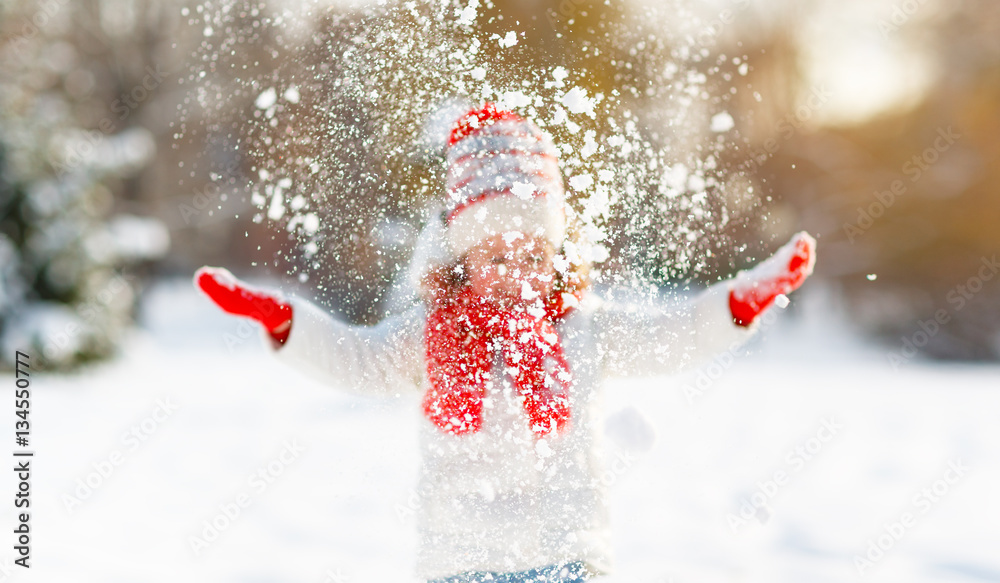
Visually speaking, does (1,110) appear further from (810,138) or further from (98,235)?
(810,138)

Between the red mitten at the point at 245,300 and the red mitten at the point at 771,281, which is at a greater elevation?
the red mitten at the point at 771,281

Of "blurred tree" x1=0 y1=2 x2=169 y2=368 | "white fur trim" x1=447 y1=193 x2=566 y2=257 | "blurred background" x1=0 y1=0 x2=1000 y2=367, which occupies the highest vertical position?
"blurred tree" x1=0 y1=2 x2=169 y2=368

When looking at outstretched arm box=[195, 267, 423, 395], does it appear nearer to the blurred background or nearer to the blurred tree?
the blurred background

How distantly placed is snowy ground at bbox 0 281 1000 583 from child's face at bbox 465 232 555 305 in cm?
32

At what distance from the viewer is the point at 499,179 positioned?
1.36 metres

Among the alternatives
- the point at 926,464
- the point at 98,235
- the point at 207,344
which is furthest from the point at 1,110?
the point at 926,464

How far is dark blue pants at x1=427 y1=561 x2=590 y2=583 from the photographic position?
1.41 metres

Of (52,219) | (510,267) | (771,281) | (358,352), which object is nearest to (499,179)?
(510,267)

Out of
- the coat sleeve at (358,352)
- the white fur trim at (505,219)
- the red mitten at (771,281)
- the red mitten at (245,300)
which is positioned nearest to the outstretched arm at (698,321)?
the red mitten at (771,281)

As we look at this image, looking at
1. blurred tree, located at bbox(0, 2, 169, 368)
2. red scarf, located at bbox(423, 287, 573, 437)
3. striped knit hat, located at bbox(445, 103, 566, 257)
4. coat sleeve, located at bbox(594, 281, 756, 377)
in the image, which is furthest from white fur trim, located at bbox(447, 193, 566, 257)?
blurred tree, located at bbox(0, 2, 169, 368)

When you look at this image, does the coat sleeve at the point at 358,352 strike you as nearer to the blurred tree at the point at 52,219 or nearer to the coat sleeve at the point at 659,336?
the coat sleeve at the point at 659,336

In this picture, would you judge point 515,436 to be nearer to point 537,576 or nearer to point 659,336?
point 537,576

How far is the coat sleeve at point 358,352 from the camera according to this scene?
4.72ft

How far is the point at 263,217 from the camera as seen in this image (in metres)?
1.52
